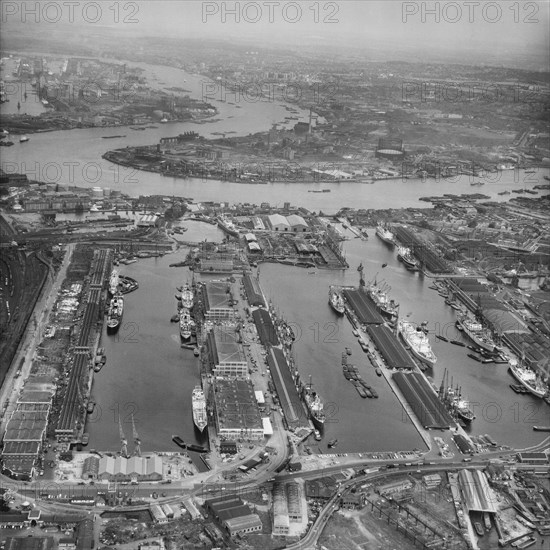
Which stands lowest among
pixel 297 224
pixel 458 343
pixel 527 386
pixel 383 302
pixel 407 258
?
pixel 527 386

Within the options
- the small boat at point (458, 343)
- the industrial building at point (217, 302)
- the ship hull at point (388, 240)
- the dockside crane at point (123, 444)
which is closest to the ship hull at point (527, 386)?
the small boat at point (458, 343)

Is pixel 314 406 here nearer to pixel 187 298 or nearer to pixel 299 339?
pixel 299 339

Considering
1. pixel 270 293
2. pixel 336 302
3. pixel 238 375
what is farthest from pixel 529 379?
pixel 270 293

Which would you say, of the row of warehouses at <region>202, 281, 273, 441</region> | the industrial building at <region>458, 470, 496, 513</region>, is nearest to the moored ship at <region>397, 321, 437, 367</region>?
the row of warehouses at <region>202, 281, 273, 441</region>

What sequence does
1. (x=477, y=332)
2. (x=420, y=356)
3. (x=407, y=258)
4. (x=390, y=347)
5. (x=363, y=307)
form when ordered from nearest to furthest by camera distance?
(x=420, y=356)
(x=390, y=347)
(x=477, y=332)
(x=363, y=307)
(x=407, y=258)

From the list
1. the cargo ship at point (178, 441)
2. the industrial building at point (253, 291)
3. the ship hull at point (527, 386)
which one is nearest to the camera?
the cargo ship at point (178, 441)

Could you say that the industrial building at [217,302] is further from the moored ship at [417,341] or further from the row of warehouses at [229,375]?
the moored ship at [417,341]

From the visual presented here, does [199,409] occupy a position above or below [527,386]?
above
